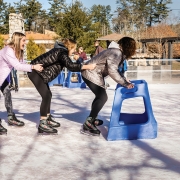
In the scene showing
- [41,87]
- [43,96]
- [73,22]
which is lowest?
[43,96]

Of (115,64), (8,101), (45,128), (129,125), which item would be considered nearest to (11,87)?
(8,101)

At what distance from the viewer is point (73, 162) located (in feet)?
9.46

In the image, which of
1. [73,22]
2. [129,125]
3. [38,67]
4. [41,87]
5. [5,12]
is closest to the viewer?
[38,67]

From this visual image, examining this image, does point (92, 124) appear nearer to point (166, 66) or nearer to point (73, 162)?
point (73, 162)

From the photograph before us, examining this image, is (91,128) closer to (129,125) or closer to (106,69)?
(129,125)

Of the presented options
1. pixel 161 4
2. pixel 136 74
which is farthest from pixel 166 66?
pixel 161 4

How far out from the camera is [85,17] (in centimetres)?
2095

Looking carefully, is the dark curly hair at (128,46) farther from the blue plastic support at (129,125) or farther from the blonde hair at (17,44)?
the blonde hair at (17,44)

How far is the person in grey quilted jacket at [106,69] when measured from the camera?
3.63 m

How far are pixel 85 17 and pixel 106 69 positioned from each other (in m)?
17.7

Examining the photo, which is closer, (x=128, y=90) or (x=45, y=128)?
(x=128, y=90)

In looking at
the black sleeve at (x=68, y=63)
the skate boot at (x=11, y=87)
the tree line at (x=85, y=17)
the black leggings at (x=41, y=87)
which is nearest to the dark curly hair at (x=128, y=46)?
the black sleeve at (x=68, y=63)

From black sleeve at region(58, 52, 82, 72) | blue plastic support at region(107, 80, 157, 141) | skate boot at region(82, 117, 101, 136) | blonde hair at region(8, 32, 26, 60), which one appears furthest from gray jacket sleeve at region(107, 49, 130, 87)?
blonde hair at region(8, 32, 26, 60)

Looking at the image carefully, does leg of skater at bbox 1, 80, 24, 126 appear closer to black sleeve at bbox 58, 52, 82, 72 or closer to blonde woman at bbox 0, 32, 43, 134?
blonde woman at bbox 0, 32, 43, 134
